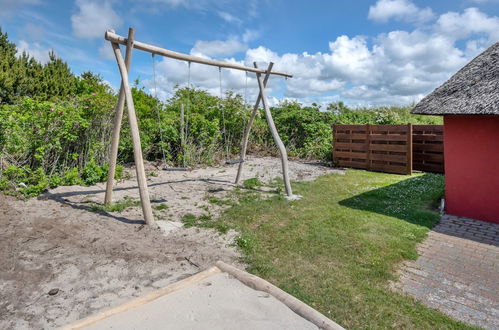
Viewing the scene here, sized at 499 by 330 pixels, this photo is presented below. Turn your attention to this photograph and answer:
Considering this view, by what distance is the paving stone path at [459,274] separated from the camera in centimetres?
299

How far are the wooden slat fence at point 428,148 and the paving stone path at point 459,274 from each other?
16.4 feet

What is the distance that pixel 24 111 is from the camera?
6.48 m

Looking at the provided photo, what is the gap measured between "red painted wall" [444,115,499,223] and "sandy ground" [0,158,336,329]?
165 inches

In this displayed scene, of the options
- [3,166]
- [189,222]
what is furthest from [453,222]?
[3,166]

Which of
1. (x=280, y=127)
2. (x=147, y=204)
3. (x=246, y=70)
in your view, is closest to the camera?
(x=147, y=204)

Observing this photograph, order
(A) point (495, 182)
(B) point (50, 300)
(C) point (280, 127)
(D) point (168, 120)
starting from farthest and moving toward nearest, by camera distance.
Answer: (C) point (280, 127) < (D) point (168, 120) < (A) point (495, 182) < (B) point (50, 300)

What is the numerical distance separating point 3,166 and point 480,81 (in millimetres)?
8820

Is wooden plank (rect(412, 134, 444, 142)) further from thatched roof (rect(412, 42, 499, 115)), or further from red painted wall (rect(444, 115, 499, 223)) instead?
red painted wall (rect(444, 115, 499, 223))

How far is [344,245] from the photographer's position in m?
4.26

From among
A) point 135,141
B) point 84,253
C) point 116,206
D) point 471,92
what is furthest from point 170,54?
point 471,92

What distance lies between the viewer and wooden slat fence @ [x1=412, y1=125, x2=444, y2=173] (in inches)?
378

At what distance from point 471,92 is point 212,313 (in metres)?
5.42

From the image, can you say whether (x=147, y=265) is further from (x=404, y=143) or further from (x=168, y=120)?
(x=404, y=143)

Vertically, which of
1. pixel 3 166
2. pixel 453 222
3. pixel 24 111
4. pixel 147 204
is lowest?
pixel 453 222
